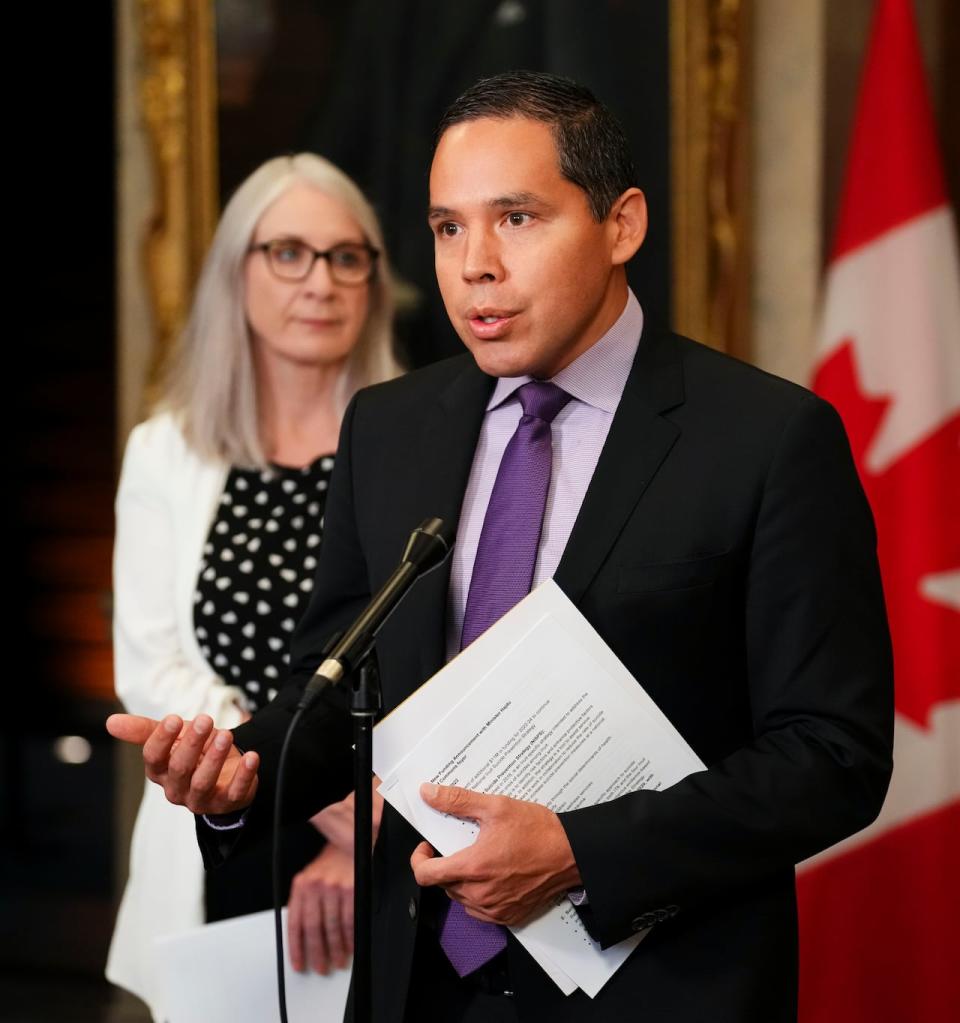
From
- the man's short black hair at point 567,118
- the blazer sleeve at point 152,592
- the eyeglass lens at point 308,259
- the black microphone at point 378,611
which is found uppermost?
the man's short black hair at point 567,118

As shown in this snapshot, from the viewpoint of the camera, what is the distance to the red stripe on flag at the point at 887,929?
314 centimetres

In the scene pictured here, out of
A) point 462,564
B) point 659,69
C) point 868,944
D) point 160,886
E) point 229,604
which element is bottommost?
point 868,944

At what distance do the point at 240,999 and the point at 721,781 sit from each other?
958mm

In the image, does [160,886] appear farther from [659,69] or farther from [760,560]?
[659,69]

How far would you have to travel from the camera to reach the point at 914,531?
10.5ft

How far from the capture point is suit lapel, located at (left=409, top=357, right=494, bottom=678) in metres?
1.67

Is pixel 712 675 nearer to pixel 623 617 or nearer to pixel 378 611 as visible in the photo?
pixel 623 617

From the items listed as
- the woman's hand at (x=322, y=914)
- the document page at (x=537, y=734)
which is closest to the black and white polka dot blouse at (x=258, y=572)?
the woman's hand at (x=322, y=914)

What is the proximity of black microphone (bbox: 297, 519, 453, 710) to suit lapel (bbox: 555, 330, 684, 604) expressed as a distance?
0.21 m

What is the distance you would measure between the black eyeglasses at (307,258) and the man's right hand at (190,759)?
4.67 ft

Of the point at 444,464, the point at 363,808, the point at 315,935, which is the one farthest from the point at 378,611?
the point at 315,935

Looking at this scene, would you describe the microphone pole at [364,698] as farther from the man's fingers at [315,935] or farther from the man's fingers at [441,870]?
the man's fingers at [315,935]

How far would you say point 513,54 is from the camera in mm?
3449

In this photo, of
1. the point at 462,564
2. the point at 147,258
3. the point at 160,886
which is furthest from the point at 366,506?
the point at 147,258
